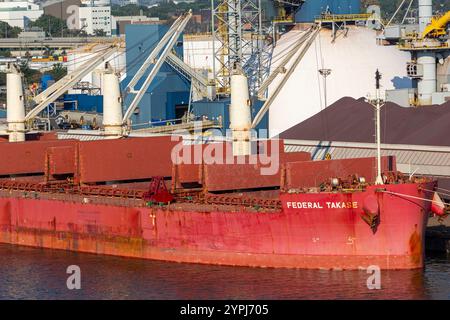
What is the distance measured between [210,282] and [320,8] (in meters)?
29.4

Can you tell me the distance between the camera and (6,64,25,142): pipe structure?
57.6 metres

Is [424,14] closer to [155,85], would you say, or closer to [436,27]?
[436,27]

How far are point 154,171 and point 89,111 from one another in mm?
38356

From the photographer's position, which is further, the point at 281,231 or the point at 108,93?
the point at 108,93

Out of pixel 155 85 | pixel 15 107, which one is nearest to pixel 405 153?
pixel 15 107

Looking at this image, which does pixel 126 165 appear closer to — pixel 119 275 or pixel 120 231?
pixel 120 231

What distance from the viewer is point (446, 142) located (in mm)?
49656

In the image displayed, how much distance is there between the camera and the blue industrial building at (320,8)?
67188mm

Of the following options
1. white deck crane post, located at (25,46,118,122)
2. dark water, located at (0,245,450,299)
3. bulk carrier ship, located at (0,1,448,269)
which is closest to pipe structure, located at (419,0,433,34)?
bulk carrier ship, located at (0,1,448,269)

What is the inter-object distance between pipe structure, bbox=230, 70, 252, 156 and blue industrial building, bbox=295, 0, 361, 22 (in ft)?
70.6

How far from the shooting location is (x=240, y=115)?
46.3m

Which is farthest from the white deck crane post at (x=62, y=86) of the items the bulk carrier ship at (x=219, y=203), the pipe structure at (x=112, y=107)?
the bulk carrier ship at (x=219, y=203)

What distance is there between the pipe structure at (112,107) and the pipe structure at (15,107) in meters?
5.62
